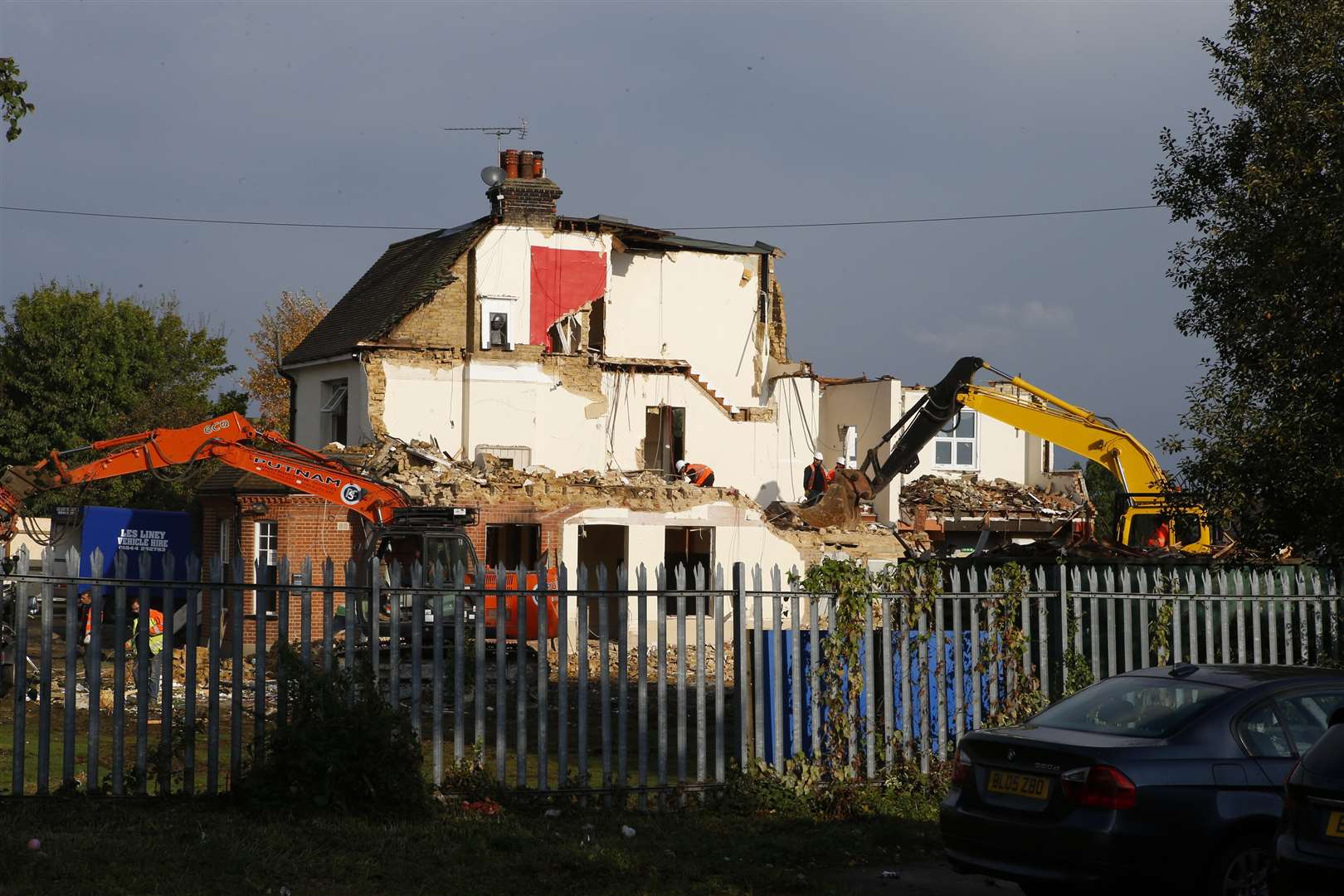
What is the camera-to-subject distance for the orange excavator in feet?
74.4

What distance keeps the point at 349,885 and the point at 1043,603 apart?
6762 mm

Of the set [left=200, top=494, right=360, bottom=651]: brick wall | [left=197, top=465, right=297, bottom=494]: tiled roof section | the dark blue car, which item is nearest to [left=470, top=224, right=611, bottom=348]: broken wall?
[left=197, top=465, right=297, bottom=494]: tiled roof section

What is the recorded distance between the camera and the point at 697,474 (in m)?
34.0

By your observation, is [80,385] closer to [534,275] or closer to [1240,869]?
[534,275]

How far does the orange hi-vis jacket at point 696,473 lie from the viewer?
33.7m

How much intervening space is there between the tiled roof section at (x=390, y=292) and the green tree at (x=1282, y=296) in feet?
73.1

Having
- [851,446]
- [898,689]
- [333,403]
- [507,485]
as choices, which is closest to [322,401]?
[333,403]

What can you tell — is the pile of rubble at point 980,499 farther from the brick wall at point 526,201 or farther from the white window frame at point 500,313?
the brick wall at point 526,201

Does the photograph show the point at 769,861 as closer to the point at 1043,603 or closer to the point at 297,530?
the point at 1043,603

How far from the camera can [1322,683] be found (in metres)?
8.32

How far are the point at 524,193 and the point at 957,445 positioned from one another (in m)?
16.4

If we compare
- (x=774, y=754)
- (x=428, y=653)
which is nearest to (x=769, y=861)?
(x=774, y=754)

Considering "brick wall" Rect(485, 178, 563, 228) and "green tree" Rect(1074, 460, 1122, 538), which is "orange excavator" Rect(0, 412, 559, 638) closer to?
"brick wall" Rect(485, 178, 563, 228)

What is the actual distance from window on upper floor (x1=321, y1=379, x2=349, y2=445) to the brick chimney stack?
5900mm
